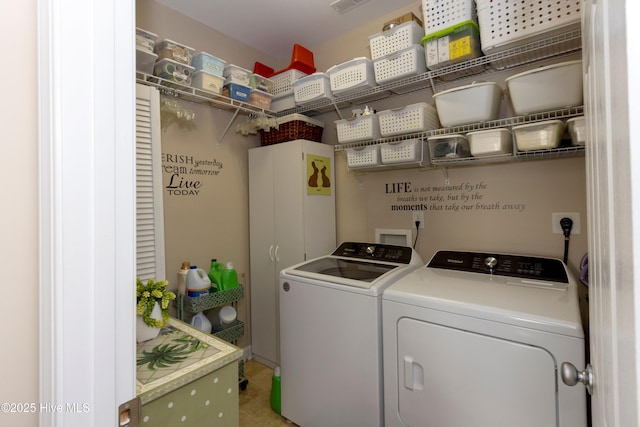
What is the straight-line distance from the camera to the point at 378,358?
1568mm

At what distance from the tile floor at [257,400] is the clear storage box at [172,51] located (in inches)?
102

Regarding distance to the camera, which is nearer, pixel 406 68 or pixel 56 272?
pixel 56 272

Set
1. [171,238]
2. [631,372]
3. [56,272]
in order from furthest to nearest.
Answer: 1. [171,238]
2. [56,272]
3. [631,372]

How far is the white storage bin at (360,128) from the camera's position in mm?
2178

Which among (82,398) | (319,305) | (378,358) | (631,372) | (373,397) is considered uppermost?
(631,372)

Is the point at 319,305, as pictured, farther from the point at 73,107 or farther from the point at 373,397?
the point at 73,107

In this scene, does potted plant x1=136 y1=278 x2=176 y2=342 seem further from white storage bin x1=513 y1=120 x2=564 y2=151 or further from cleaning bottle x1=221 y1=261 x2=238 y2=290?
white storage bin x1=513 y1=120 x2=564 y2=151

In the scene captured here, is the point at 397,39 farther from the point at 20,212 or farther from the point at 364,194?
the point at 20,212

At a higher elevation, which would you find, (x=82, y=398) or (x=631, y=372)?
(x=631, y=372)

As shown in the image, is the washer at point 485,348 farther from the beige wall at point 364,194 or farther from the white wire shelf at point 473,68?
the white wire shelf at point 473,68

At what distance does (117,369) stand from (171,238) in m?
1.94

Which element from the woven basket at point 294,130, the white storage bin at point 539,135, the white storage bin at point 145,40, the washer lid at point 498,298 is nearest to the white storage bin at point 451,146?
the white storage bin at point 539,135

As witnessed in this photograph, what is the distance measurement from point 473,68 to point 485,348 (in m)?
1.66

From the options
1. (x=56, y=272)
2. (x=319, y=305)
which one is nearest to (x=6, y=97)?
(x=56, y=272)
